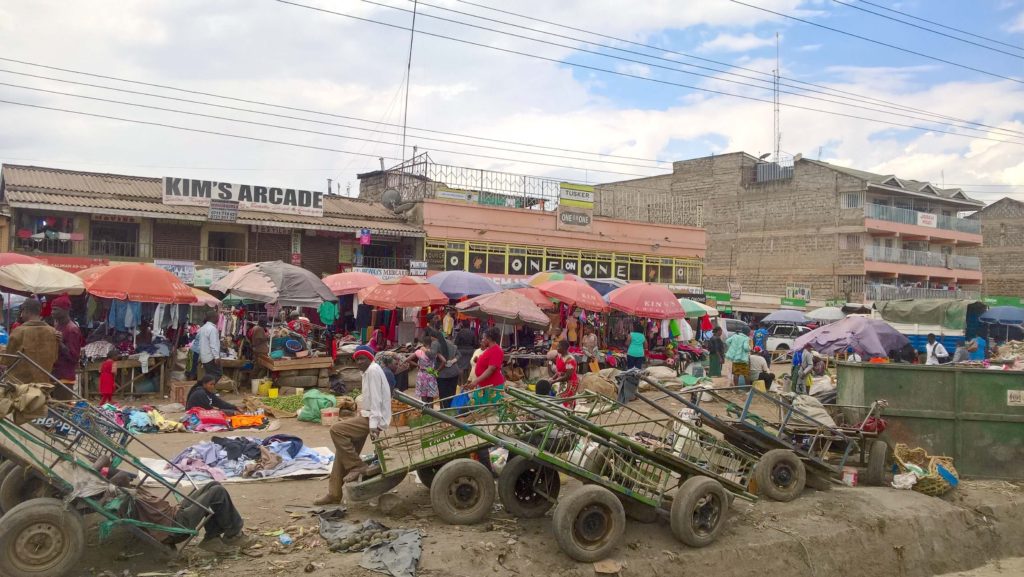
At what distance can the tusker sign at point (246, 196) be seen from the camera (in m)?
24.4

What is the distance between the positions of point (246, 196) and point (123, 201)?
3.83 m

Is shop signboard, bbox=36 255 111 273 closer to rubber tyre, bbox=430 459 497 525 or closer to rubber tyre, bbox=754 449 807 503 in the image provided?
rubber tyre, bbox=430 459 497 525

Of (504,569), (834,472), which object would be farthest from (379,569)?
(834,472)

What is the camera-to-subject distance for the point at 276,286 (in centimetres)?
1485

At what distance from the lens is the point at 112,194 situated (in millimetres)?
24172

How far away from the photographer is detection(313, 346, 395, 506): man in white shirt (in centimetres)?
752

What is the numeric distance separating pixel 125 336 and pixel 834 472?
13457 millimetres

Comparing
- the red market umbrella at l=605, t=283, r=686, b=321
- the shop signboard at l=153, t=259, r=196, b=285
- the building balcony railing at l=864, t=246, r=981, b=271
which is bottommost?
the red market umbrella at l=605, t=283, r=686, b=321

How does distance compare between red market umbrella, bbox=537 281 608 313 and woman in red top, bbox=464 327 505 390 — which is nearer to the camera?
woman in red top, bbox=464 327 505 390

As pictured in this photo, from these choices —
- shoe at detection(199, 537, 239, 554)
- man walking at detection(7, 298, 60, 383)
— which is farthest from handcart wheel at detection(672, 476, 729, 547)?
man walking at detection(7, 298, 60, 383)

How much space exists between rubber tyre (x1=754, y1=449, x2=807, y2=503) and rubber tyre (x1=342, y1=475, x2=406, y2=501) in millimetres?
4218

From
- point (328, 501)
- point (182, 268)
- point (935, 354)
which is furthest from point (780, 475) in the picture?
point (182, 268)

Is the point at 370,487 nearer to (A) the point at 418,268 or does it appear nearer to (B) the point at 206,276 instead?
(B) the point at 206,276

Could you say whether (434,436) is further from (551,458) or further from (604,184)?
(604,184)
